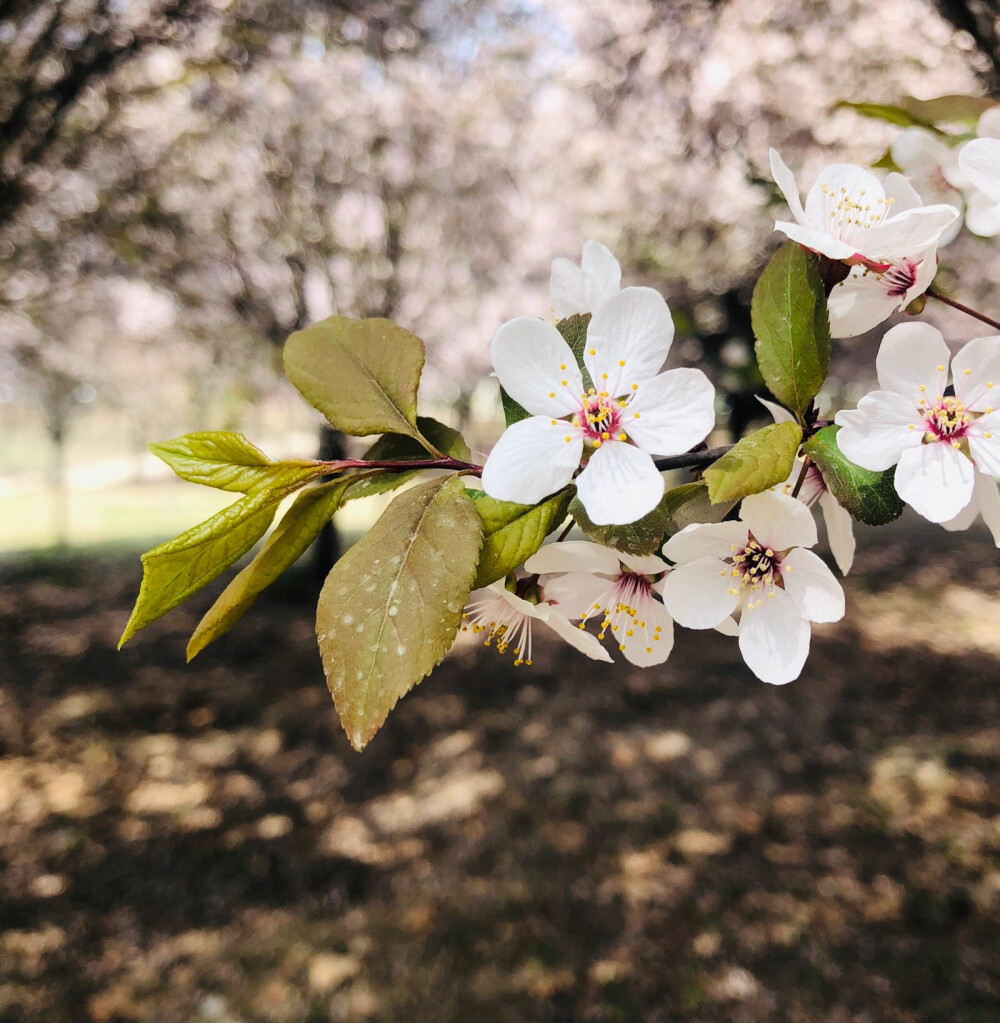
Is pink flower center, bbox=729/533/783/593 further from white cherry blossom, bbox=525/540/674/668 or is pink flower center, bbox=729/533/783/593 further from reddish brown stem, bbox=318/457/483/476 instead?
reddish brown stem, bbox=318/457/483/476

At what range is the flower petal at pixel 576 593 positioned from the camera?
1.72 feet

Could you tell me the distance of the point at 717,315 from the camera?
8984mm

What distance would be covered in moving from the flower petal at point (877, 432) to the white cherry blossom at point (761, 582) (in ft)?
0.15

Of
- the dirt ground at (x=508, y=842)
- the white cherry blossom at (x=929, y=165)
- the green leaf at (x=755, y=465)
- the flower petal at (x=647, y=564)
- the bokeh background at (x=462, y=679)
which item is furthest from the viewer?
the bokeh background at (x=462, y=679)

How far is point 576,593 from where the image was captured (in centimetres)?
53

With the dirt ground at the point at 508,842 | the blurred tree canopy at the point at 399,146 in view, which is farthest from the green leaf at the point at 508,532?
the blurred tree canopy at the point at 399,146

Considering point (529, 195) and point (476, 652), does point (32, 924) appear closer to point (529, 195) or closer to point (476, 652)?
point (476, 652)

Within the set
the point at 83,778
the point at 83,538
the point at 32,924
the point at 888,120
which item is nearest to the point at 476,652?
the point at 83,778

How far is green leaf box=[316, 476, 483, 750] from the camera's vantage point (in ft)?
1.24

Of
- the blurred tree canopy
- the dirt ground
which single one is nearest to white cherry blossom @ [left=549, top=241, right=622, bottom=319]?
the dirt ground

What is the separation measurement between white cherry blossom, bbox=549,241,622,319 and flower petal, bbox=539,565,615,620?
0.64 feet

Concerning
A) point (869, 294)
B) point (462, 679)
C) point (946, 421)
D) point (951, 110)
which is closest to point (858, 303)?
point (869, 294)

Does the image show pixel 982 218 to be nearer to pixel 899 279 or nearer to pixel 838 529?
pixel 899 279

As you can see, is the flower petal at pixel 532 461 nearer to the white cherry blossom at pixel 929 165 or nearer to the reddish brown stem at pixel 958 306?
the reddish brown stem at pixel 958 306
